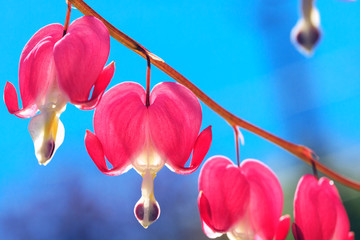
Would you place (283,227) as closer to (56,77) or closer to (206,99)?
(206,99)

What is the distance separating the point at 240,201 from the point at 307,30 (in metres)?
0.41

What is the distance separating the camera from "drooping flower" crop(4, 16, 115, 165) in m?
0.59

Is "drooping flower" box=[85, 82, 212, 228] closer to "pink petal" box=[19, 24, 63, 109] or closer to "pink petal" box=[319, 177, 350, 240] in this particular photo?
"pink petal" box=[19, 24, 63, 109]

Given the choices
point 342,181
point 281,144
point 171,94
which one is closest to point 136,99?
point 171,94

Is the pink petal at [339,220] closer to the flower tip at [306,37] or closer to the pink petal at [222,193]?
the pink petal at [222,193]

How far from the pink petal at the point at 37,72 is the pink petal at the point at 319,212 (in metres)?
0.48

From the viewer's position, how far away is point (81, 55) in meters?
0.59

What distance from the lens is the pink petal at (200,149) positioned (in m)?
0.65

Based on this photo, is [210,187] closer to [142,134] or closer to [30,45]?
[142,134]

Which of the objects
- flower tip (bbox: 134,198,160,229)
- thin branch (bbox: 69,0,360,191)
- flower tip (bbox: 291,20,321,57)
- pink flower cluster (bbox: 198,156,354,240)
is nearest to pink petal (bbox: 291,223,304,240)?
pink flower cluster (bbox: 198,156,354,240)

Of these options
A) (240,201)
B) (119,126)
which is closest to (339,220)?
(240,201)

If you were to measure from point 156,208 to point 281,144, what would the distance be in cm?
28

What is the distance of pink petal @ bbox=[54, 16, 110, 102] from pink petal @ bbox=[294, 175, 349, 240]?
0.42 metres

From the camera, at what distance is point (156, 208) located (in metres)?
0.66
